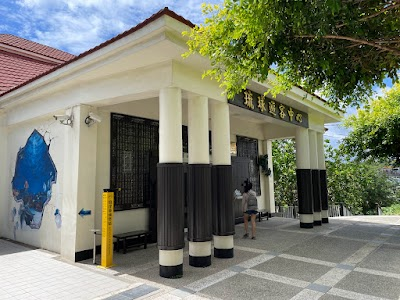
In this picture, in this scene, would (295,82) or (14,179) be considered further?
(14,179)

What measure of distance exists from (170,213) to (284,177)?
1571 centimetres

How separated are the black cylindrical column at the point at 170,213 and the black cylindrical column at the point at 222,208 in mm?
1283

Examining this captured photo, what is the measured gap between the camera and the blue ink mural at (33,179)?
298 inches

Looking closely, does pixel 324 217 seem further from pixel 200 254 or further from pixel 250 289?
pixel 250 289

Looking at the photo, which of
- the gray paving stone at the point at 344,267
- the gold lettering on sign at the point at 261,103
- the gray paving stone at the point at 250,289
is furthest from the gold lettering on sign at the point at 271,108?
the gray paving stone at the point at 250,289

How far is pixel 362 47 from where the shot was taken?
3.76 meters

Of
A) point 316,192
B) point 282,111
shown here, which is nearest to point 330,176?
point 316,192

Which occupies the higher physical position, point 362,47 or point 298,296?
point 362,47

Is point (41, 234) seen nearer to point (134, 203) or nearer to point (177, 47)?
point (134, 203)

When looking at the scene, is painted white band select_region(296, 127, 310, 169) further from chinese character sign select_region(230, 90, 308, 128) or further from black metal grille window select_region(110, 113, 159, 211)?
black metal grille window select_region(110, 113, 159, 211)

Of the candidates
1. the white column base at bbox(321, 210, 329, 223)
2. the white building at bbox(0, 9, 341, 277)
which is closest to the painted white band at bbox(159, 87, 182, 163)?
the white building at bbox(0, 9, 341, 277)

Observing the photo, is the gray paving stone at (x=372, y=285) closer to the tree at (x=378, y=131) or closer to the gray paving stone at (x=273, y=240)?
the gray paving stone at (x=273, y=240)

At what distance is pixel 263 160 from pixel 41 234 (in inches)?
355

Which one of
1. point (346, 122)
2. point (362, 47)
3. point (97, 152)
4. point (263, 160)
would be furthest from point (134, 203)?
point (346, 122)
